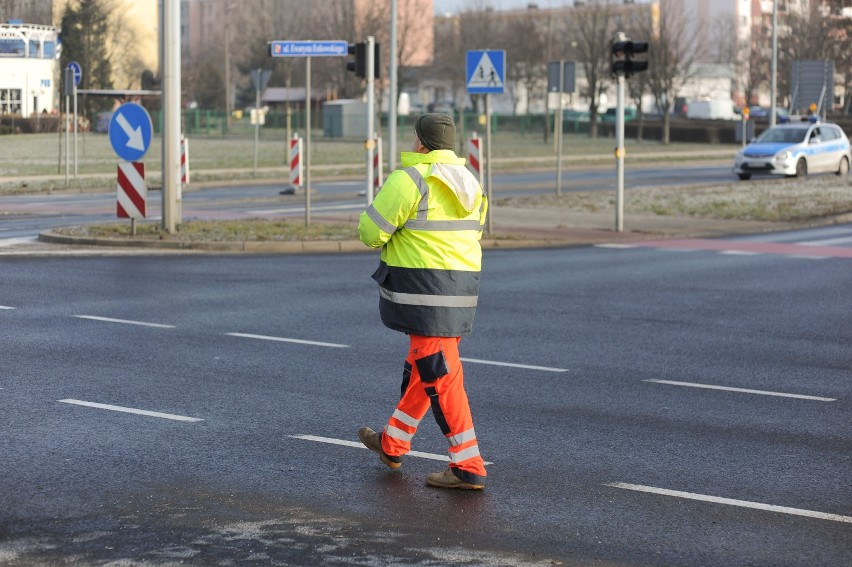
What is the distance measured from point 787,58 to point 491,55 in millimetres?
Result: 65327

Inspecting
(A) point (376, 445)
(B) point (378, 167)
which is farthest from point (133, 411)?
(B) point (378, 167)

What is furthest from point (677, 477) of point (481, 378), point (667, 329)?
point (667, 329)

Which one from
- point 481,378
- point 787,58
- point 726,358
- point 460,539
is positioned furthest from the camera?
point 787,58

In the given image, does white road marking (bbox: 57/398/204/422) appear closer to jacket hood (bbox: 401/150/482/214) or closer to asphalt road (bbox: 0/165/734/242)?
jacket hood (bbox: 401/150/482/214)

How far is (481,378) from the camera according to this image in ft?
31.6

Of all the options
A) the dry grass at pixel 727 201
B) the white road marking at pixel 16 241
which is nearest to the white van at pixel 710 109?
the dry grass at pixel 727 201

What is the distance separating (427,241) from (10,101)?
2931 inches

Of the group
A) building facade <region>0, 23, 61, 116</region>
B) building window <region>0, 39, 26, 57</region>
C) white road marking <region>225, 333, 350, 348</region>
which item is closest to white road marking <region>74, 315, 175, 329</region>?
white road marking <region>225, 333, 350, 348</region>

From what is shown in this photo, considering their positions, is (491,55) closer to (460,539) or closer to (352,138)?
(460,539)

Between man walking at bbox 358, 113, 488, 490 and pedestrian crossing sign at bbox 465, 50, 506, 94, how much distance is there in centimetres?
1540

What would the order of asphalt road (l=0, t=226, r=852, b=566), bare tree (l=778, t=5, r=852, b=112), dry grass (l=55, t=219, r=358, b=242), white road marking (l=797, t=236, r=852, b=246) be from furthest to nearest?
bare tree (l=778, t=5, r=852, b=112) < white road marking (l=797, t=236, r=852, b=246) < dry grass (l=55, t=219, r=358, b=242) < asphalt road (l=0, t=226, r=852, b=566)

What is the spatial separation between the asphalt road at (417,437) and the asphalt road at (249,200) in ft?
30.5

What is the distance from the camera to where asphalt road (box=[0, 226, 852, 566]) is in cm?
565

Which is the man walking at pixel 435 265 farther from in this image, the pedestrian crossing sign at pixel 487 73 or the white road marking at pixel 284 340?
the pedestrian crossing sign at pixel 487 73
